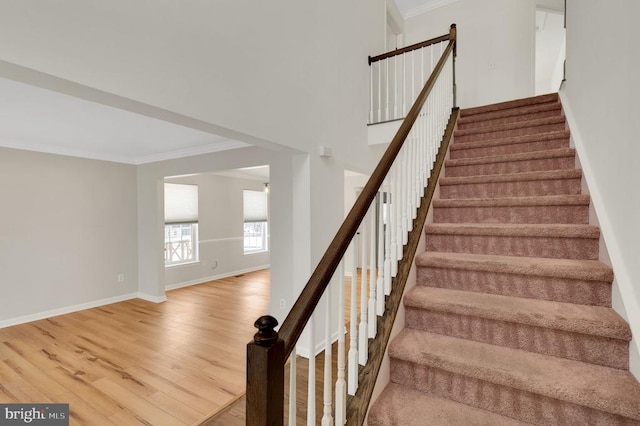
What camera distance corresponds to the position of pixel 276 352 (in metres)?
0.76

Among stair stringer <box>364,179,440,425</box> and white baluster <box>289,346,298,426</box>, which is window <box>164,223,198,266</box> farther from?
white baluster <box>289,346,298,426</box>

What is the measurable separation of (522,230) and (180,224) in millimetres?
5647

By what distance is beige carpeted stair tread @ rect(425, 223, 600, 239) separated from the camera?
5.18 ft

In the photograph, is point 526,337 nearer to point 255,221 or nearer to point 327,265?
point 327,265

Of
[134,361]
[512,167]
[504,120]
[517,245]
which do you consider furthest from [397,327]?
[134,361]

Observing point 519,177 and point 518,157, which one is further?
point 518,157

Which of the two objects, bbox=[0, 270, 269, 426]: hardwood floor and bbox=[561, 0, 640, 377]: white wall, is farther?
bbox=[0, 270, 269, 426]: hardwood floor

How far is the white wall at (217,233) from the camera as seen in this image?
19.2 ft

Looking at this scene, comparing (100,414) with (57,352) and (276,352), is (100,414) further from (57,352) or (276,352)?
(276,352)

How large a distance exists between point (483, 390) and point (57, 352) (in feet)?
13.0

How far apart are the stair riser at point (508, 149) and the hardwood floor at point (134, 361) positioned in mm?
2788

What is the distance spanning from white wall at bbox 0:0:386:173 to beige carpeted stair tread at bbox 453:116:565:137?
1.21 metres

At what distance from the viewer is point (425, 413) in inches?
46.1

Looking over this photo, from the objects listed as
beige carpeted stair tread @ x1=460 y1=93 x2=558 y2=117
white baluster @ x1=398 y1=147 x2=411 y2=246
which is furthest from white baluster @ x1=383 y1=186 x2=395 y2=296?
beige carpeted stair tread @ x1=460 y1=93 x2=558 y2=117
